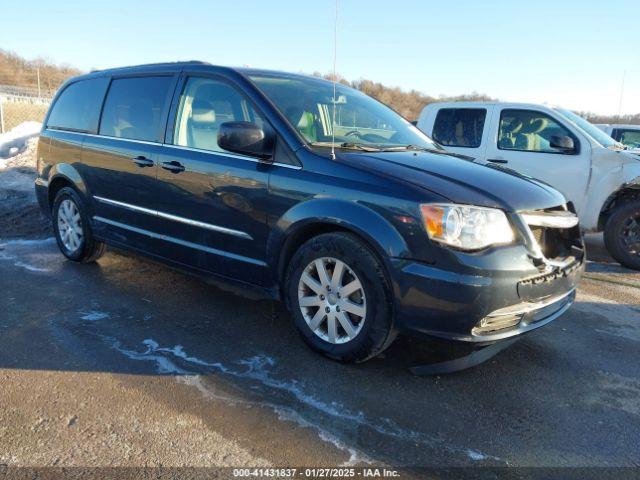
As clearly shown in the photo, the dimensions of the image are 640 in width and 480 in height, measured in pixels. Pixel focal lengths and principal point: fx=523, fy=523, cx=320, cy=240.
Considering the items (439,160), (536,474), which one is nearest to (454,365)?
(536,474)

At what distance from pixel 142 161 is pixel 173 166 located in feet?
1.38

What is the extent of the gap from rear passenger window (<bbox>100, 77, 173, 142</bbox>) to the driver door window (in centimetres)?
474

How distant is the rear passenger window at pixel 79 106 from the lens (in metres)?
4.98

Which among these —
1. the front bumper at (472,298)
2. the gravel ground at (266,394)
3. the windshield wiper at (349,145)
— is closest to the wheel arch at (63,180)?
the gravel ground at (266,394)

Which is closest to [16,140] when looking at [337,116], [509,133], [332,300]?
[509,133]

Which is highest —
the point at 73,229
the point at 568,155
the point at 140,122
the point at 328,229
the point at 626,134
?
the point at 626,134

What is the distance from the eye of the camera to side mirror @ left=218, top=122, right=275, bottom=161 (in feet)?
11.0

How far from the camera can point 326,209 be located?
124 inches

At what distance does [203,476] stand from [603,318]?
11.8 ft

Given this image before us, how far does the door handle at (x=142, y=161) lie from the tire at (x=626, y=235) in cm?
526

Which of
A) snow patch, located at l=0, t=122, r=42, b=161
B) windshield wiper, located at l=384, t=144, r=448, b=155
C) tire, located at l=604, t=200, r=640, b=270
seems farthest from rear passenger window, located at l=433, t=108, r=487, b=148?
snow patch, located at l=0, t=122, r=42, b=161

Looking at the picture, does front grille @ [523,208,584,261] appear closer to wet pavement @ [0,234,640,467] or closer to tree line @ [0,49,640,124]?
wet pavement @ [0,234,640,467]

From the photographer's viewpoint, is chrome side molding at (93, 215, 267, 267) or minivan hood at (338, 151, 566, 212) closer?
minivan hood at (338, 151, 566, 212)

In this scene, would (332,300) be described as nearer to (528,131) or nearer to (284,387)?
(284,387)
